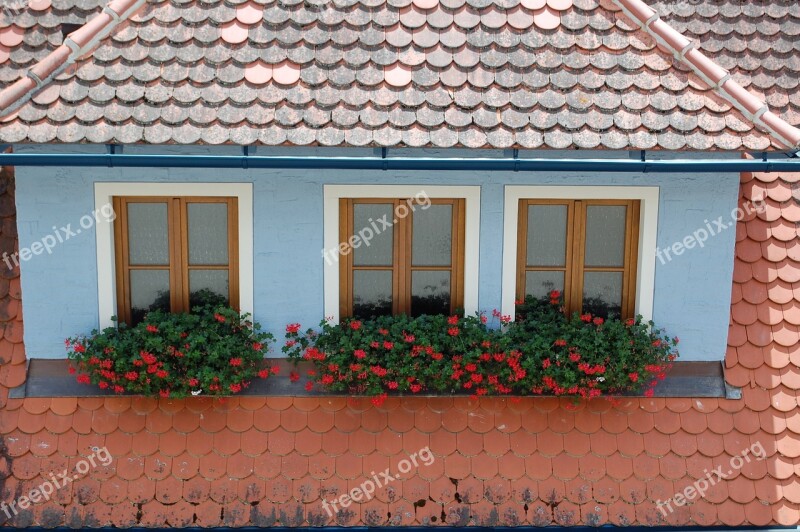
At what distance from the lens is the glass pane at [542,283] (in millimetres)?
6078

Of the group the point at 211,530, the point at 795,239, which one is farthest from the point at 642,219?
the point at 211,530

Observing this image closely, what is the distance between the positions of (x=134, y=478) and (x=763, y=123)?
15.5 feet

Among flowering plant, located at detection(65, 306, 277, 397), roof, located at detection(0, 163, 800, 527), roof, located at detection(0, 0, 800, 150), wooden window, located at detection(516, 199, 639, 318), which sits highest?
roof, located at detection(0, 0, 800, 150)

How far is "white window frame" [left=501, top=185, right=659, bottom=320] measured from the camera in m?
5.88

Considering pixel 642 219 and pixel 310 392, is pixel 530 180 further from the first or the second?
pixel 310 392

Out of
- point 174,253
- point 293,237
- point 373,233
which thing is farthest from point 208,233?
point 373,233

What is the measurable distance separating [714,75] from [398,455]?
326 centimetres

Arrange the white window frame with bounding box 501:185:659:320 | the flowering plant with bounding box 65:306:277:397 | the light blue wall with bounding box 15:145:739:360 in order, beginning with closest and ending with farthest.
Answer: the flowering plant with bounding box 65:306:277:397 → the light blue wall with bounding box 15:145:739:360 → the white window frame with bounding box 501:185:659:320

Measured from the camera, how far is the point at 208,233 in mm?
5930

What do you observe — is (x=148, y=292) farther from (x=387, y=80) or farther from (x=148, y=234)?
(x=387, y=80)

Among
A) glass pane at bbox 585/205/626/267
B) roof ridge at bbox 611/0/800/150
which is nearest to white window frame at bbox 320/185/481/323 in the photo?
glass pane at bbox 585/205/626/267

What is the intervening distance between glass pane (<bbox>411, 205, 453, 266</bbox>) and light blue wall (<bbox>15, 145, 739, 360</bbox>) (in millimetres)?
236

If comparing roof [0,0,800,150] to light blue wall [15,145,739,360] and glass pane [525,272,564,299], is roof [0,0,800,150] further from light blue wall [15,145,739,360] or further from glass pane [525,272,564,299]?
glass pane [525,272,564,299]

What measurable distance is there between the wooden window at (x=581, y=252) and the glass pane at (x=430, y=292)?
0.53 meters
